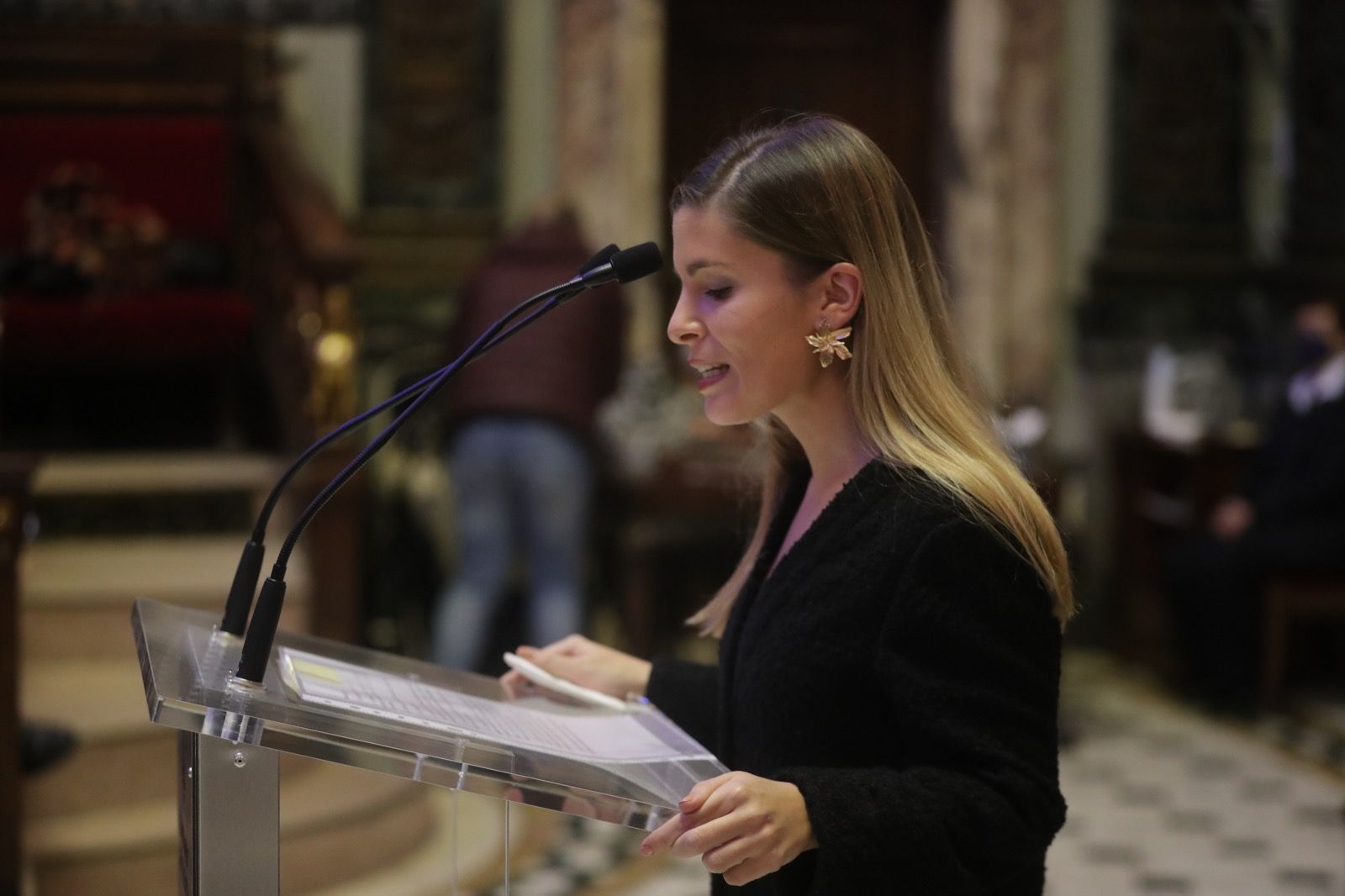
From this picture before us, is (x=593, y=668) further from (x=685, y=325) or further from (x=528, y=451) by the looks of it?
(x=528, y=451)

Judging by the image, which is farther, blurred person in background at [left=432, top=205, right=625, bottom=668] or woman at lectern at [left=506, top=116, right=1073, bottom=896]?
blurred person in background at [left=432, top=205, right=625, bottom=668]

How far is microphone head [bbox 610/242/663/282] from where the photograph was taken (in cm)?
162

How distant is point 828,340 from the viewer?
64.9 inches

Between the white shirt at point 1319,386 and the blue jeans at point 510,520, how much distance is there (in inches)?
117

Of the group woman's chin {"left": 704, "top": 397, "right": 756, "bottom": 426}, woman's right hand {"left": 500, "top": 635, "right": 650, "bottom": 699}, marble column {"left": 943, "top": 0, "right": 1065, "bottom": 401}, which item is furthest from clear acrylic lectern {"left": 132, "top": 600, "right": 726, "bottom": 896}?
marble column {"left": 943, "top": 0, "right": 1065, "bottom": 401}

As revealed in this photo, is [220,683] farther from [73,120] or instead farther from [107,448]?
[73,120]

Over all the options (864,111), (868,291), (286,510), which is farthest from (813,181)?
(864,111)

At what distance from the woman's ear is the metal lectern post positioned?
2.36 feet

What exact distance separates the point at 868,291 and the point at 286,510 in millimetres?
3816

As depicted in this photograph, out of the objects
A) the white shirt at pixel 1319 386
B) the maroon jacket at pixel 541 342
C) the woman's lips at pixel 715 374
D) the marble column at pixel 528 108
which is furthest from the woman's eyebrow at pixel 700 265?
the marble column at pixel 528 108

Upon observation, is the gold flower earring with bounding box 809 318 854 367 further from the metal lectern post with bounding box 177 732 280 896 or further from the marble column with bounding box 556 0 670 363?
the marble column with bounding box 556 0 670 363

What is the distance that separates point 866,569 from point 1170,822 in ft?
12.1

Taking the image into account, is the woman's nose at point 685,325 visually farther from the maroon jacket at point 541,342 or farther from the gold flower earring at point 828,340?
the maroon jacket at point 541,342

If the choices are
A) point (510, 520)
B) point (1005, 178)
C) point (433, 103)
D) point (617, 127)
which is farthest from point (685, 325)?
point (1005, 178)
